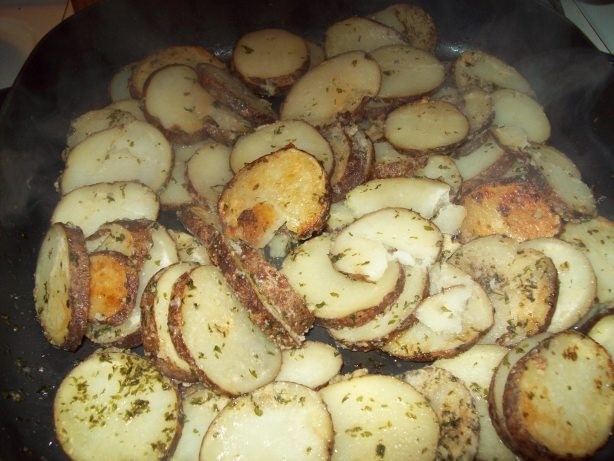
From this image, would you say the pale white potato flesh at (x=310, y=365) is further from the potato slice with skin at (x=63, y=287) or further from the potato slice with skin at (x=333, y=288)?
the potato slice with skin at (x=63, y=287)

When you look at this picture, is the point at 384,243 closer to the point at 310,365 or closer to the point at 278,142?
the point at 310,365

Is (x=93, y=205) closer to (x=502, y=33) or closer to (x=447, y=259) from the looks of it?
(x=447, y=259)

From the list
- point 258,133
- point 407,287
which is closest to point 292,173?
point 258,133

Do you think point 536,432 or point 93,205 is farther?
point 93,205

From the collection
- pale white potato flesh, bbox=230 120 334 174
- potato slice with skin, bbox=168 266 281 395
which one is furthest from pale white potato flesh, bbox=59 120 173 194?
potato slice with skin, bbox=168 266 281 395

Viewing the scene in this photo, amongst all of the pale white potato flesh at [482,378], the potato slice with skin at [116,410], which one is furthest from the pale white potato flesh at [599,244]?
the potato slice with skin at [116,410]

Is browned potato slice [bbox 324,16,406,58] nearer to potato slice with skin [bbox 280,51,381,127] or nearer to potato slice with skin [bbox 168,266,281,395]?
potato slice with skin [bbox 280,51,381,127]
